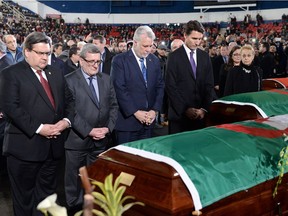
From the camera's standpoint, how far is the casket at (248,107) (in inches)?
137

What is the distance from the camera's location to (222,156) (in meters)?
2.04

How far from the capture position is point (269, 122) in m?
2.67

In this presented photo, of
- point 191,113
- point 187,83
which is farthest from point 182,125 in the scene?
point 187,83

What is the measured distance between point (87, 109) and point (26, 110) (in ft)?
1.99

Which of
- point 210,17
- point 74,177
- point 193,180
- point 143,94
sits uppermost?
point 210,17

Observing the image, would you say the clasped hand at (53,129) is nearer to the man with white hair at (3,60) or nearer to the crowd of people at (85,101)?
the crowd of people at (85,101)

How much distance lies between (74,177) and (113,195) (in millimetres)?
2205

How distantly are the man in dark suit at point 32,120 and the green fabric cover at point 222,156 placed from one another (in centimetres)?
74

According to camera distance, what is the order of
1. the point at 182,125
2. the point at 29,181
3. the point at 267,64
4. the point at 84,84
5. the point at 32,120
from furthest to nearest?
the point at 267,64 → the point at 182,125 → the point at 84,84 → the point at 29,181 → the point at 32,120

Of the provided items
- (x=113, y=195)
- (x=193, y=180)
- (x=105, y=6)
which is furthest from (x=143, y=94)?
(x=105, y=6)

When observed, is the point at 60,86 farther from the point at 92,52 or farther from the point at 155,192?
the point at 155,192

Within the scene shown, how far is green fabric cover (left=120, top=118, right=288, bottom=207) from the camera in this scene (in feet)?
6.25

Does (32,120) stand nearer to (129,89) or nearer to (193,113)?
(129,89)

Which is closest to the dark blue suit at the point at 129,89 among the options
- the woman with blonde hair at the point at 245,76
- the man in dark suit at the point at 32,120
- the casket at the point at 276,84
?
the man in dark suit at the point at 32,120
